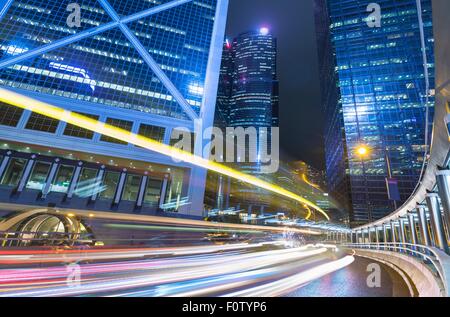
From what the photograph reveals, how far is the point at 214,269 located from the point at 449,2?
31.4 feet

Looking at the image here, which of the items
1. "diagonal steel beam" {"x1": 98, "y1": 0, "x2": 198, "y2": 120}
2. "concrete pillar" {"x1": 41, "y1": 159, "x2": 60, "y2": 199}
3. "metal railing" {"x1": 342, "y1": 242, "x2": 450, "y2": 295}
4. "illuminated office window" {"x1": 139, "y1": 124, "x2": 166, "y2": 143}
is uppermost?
"diagonal steel beam" {"x1": 98, "y1": 0, "x2": 198, "y2": 120}

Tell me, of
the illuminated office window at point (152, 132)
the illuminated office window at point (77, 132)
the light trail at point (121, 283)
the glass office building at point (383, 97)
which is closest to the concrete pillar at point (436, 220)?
the light trail at point (121, 283)

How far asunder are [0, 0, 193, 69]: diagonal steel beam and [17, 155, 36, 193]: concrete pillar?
25.6 m

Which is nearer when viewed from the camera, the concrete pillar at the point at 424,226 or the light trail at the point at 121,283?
the light trail at the point at 121,283

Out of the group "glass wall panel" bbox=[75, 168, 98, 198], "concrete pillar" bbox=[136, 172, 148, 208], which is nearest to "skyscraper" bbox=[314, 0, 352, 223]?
"concrete pillar" bbox=[136, 172, 148, 208]

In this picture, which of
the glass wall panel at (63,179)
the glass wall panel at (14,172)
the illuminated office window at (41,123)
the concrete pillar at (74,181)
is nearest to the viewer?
the concrete pillar at (74,181)

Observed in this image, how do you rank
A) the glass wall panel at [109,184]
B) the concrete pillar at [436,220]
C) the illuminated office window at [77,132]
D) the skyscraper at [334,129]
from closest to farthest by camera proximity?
the concrete pillar at [436,220] < the glass wall panel at [109,184] < the illuminated office window at [77,132] < the skyscraper at [334,129]

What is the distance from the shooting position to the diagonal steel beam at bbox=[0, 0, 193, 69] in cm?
5053

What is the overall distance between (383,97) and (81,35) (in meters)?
90.6

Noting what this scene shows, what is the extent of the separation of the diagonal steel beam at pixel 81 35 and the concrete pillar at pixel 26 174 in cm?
2565

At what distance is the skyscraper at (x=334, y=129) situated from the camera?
86125mm

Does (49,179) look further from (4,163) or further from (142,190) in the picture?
(142,190)

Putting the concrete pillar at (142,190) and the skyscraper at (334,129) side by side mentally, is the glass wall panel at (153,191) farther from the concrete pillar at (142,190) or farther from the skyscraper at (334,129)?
the skyscraper at (334,129)

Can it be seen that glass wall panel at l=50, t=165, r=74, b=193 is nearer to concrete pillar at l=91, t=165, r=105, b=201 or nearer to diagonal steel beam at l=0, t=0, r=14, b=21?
concrete pillar at l=91, t=165, r=105, b=201
